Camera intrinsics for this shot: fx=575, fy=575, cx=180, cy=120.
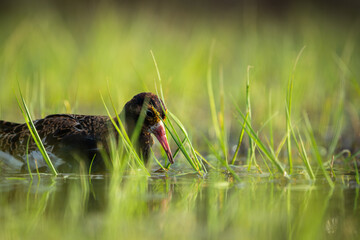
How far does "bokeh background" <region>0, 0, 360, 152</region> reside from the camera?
610 cm

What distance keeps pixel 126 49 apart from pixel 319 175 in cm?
505

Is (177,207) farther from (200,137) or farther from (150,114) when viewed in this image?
(200,137)

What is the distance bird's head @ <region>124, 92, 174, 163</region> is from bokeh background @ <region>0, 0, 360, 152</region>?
0.18 meters

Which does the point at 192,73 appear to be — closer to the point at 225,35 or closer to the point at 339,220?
the point at 225,35

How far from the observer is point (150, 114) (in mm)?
4297

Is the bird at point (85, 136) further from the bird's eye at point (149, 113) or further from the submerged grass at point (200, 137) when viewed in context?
the submerged grass at point (200, 137)

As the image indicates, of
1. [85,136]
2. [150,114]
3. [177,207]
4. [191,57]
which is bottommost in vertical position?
[177,207]

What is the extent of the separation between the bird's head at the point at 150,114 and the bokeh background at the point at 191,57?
180 millimetres

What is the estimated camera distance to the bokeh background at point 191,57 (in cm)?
610

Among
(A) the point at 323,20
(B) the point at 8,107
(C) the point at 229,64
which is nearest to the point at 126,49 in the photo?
(C) the point at 229,64

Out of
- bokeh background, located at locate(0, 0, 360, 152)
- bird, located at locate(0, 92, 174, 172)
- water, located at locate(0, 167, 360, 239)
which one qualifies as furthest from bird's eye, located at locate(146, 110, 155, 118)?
water, located at locate(0, 167, 360, 239)

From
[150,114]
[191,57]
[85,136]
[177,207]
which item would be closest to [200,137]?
[150,114]

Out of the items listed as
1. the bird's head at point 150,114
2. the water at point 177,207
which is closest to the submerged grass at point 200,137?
the water at point 177,207

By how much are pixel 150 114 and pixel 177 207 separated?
4.56 ft
